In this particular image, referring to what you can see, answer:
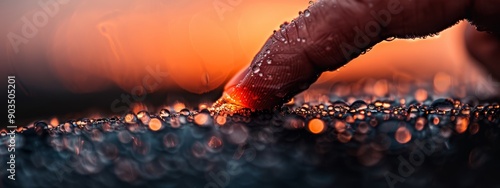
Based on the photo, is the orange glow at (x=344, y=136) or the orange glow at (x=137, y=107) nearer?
the orange glow at (x=344, y=136)

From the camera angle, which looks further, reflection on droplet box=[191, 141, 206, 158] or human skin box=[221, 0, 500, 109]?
human skin box=[221, 0, 500, 109]

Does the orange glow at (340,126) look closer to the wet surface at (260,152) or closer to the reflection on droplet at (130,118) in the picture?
the wet surface at (260,152)

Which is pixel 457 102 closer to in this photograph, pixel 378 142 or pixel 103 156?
pixel 378 142

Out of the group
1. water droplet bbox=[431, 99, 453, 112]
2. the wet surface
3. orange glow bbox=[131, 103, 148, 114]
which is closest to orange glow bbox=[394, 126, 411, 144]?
the wet surface

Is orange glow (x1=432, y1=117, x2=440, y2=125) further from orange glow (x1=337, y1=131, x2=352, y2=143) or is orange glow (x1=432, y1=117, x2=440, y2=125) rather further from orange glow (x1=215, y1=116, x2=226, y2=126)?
orange glow (x1=215, y1=116, x2=226, y2=126)

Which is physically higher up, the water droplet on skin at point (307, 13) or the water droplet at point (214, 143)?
the water droplet on skin at point (307, 13)

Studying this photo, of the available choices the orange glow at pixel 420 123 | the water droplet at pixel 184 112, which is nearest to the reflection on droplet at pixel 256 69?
the water droplet at pixel 184 112

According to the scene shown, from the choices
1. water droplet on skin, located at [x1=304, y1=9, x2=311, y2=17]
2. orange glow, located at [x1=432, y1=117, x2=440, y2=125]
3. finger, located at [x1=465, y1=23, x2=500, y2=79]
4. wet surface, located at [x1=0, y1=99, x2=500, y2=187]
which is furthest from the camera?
finger, located at [x1=465, y1=23, x2=500, y2=79]

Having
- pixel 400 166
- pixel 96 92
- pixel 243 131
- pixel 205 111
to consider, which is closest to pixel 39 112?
pixel 96 92

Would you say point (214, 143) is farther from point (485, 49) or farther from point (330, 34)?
point (485, 49)
